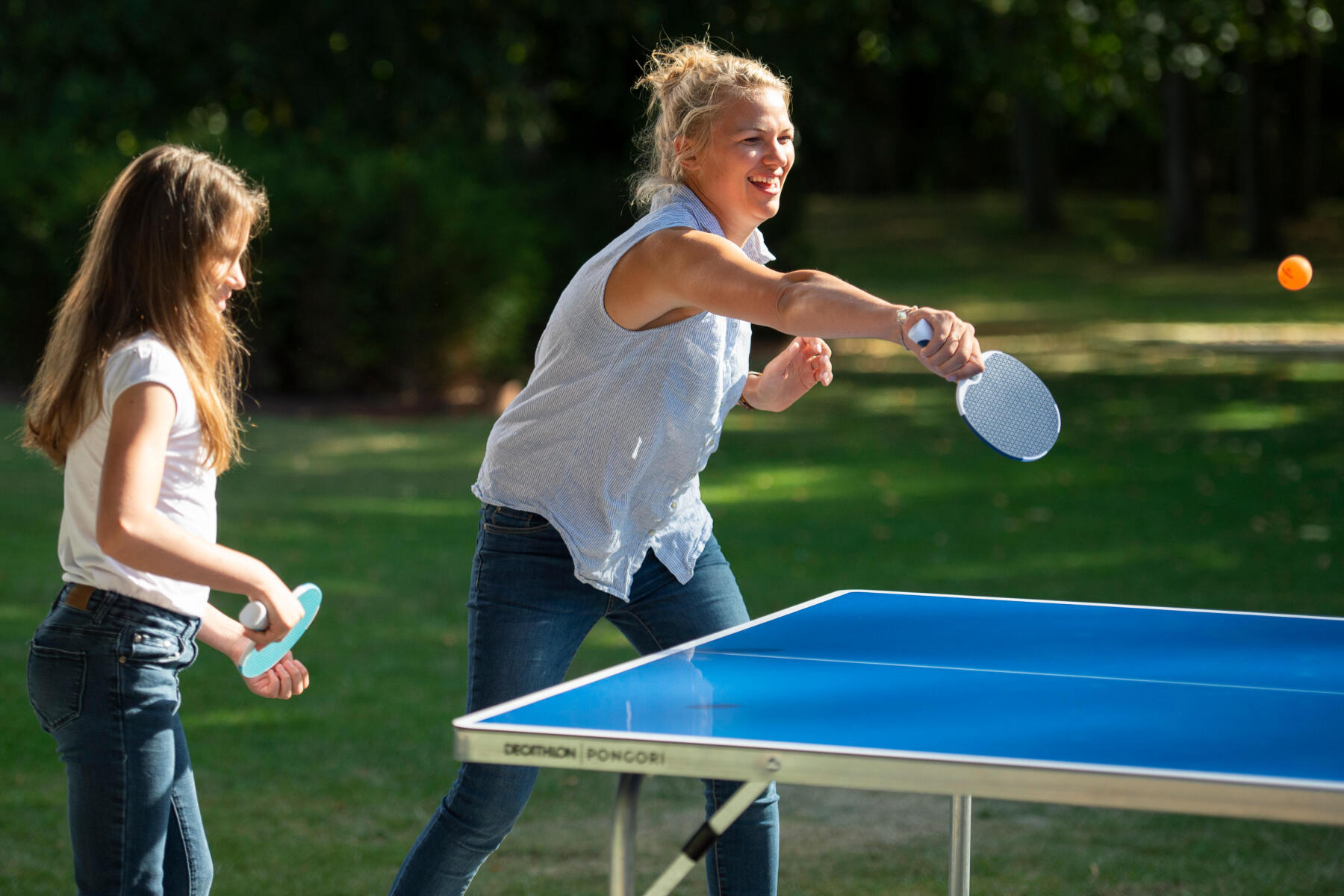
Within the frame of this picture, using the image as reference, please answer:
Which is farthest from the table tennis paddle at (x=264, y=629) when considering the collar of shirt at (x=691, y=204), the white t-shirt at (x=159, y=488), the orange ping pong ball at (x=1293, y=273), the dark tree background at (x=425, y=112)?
the dark tree background at (x=425, y=112)

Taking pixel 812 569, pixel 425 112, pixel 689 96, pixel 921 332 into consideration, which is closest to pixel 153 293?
pixel 689 96

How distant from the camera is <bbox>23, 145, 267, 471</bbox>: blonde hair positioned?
2809mm

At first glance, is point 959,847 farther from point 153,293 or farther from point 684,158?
point 153,293

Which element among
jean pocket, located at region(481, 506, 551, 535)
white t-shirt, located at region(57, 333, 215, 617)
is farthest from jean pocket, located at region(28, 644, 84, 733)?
jean pocket, located at region(481, 506, 551, 535)

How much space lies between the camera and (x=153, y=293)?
2.83 meters

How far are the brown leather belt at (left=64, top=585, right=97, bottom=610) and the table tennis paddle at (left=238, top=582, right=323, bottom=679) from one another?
26 centimetres

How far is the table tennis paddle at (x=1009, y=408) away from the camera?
110 inches

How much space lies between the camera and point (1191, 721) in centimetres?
247

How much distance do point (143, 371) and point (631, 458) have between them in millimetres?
996

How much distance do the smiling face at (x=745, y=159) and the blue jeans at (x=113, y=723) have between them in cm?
138

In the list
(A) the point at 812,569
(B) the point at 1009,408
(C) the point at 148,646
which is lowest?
(C) the point at 148,646

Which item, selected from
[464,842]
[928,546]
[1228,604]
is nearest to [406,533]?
[928,546]

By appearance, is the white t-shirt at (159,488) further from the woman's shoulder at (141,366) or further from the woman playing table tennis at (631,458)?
the woman playing table tennis at (631,458)

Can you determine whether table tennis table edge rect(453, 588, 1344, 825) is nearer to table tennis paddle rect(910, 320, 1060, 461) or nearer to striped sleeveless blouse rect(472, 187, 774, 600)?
table tennis paddle rect(910, 320, 1060, 461)
